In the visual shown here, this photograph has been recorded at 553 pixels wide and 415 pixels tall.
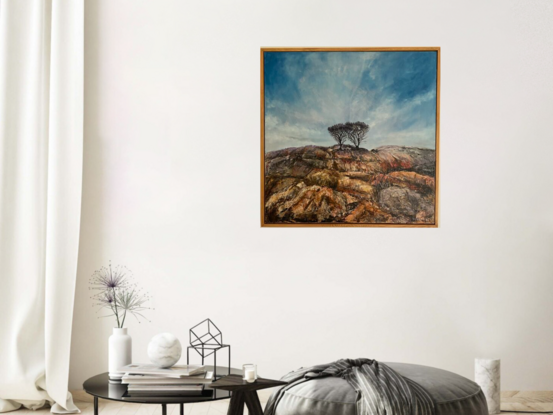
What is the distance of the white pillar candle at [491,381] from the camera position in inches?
120

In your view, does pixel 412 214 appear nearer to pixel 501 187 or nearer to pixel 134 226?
pixel 501 187

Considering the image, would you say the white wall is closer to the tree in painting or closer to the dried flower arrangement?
the dried flower arrangement

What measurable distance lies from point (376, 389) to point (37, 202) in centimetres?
226

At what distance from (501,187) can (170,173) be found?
2105 millimetres

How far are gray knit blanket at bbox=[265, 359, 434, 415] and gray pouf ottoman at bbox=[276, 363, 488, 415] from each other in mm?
33

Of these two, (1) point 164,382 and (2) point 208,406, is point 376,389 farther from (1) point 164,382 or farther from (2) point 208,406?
(2) point 208,406

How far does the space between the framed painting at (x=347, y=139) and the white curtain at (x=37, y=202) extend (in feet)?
3.95

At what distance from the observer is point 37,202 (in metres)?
3.14

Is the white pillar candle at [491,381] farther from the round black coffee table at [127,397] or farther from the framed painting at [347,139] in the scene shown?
the round black coffee table at [127,397]

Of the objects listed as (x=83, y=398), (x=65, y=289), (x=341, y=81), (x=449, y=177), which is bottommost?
(x=83, y=398)

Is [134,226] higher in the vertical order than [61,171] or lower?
lower

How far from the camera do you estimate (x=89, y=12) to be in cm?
339

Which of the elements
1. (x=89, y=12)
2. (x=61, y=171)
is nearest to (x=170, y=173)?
(x=61, y=171)

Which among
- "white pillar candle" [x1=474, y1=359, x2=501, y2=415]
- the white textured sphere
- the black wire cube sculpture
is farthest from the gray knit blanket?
"white pillar candle" [x1=474, y1=359, x2=501, y2=415]
